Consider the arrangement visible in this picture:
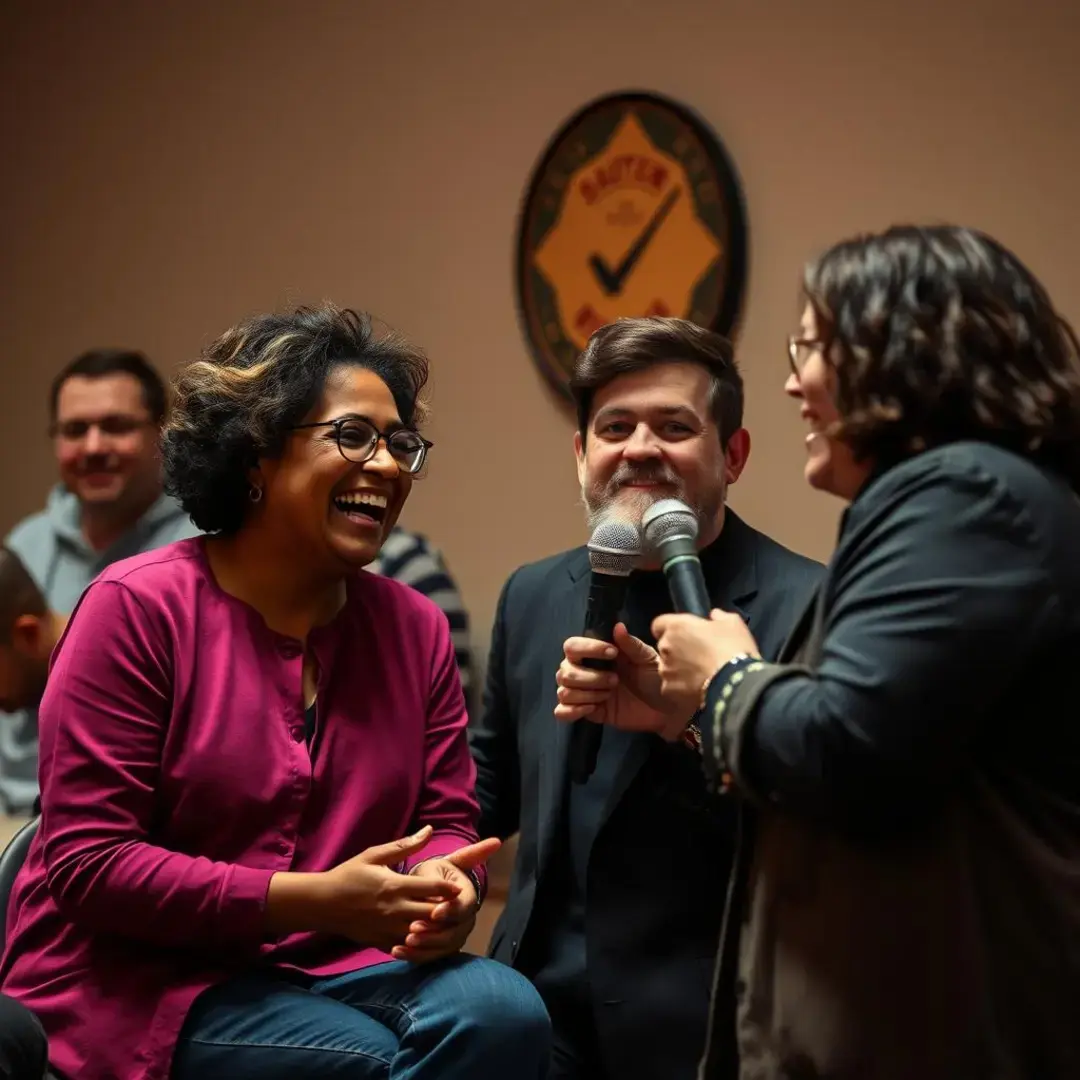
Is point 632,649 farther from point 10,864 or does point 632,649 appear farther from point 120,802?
point 10,864

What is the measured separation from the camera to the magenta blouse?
5.25ft

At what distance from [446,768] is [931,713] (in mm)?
848

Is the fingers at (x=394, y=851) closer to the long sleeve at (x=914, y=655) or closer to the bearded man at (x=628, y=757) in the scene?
the bearded man at (x=628, y=757)

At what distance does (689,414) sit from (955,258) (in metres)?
0.75

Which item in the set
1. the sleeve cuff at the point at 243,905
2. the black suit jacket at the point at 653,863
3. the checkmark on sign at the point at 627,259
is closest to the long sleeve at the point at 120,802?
the sleeve cuff at the point at 243,905

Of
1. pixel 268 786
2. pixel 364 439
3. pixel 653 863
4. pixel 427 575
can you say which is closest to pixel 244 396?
pixel 364 439

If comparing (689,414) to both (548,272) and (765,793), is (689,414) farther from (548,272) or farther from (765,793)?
(548,272)

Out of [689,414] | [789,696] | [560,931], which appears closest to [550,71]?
[689,414]

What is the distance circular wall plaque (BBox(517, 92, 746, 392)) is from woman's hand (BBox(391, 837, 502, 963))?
1617 mm

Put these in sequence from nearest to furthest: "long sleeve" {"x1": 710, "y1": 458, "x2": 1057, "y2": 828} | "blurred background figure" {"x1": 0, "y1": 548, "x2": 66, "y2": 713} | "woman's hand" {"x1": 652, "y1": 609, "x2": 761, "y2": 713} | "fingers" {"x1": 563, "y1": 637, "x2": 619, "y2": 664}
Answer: "long sleeve" {"x1": 710, "y1": 458, "x2": 1057, "y2": 828} → "woman's hand" {"x1": 652, "y1": 609, "x2": 761, "y2": 713} → "fingers" {"x1": 563, "y1": 637, "x2": 619, "y2": 664} → "blurred background figure" {"x1": 0, "y1": 548, "x2": 66, "y2": 713}

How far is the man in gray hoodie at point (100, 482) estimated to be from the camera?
3.13 meters

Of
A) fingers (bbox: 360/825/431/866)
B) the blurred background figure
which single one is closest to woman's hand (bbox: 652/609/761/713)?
fingers (bbox: 360/825/431/866)

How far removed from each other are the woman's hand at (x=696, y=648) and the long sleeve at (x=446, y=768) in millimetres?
539

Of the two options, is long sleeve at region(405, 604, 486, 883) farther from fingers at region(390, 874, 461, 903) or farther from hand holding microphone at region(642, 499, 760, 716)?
hand holding microphone at region(642, 499, 760, 716)
